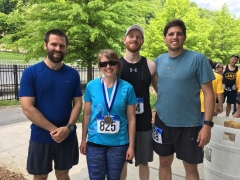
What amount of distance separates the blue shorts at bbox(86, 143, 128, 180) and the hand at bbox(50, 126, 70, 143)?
28 cm

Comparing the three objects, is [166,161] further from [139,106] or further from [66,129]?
[66,129]

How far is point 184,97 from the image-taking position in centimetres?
256

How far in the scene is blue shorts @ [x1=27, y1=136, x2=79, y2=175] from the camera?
8.29 feet

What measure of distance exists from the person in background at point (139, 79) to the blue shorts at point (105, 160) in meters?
0.41

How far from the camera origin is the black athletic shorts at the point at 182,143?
257cm

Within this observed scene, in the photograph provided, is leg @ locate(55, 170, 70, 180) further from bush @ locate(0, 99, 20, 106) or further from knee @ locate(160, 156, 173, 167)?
bush @ locate(0, 99, 20, 106)

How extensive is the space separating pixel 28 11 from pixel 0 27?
1013 inches

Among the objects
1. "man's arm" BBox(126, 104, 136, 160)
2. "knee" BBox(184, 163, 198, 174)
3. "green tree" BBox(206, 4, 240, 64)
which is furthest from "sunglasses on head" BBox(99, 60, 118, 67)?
"green tree" BBox(206, 4, 240, 64)

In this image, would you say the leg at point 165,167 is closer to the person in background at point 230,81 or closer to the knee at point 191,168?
the knee at point 191,168

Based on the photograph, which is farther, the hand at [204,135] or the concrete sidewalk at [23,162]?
the concrete sidewalk at [23,162]

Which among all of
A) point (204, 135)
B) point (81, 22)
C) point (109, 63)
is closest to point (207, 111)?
point (204, 135)

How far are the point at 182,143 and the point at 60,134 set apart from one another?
1.32 meters

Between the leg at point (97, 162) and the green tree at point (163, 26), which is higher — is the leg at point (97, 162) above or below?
below

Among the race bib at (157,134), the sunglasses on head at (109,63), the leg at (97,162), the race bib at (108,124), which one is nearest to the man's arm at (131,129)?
the race bib at (108,124)
